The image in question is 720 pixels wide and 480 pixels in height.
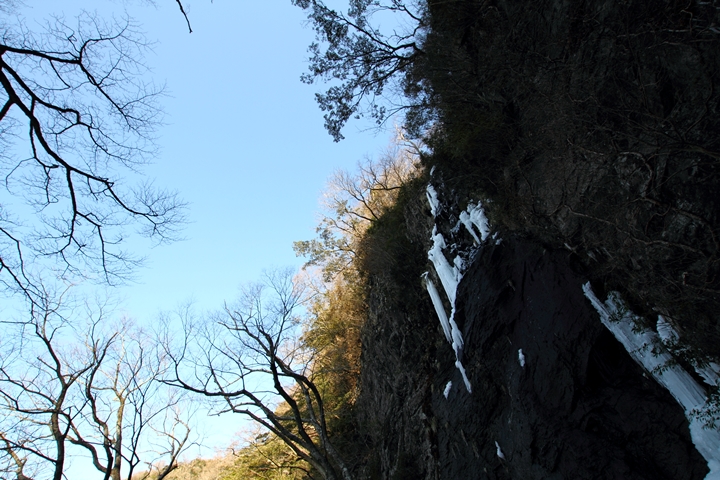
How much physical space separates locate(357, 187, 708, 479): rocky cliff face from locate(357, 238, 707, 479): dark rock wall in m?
0.02

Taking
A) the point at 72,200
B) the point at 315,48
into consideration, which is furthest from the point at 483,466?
the point at 315,48

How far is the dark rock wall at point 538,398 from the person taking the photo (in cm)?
492

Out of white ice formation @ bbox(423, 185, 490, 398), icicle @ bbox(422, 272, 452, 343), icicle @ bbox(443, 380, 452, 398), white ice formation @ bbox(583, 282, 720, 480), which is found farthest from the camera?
icicle @ bbox(422, 272, 452, 343)

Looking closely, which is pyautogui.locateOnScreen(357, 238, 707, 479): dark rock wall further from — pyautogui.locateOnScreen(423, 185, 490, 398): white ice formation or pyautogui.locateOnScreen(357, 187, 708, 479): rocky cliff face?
pyautogui.locateOnScreen(423, 185, 490, 398): white ice formation

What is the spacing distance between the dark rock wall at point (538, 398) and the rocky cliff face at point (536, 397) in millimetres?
15

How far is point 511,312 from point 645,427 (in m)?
2.45

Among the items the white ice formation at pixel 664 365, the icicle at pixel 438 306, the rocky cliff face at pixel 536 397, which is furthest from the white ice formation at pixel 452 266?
the white ice formation at pixel 664 365

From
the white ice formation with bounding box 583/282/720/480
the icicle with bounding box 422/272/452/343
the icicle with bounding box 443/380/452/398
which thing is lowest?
the white ice formation with bounding box 583/282/720/480

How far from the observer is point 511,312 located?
6.89 meters

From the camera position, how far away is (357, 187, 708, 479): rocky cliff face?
16.2ft

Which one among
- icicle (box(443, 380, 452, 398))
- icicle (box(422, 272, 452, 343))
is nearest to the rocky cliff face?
icicle (box(443, 380, 452, 398))

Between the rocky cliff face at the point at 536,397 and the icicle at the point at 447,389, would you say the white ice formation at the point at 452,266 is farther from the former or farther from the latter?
the rocky cliff face at the point at 536,397

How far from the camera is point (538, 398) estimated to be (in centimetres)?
595

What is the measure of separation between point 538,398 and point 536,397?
0.11 feet
